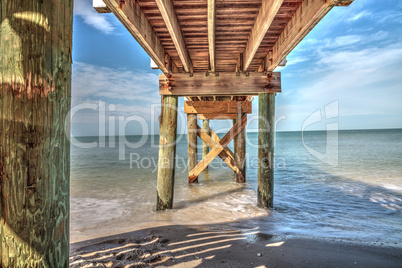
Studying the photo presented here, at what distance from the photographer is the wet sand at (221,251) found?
102 inches

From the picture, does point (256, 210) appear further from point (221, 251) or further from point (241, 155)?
point (241, 155)

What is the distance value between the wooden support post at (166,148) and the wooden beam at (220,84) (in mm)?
281

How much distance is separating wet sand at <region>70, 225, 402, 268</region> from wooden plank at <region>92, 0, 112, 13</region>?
116 inches

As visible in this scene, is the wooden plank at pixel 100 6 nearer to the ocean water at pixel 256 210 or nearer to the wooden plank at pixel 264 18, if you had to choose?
the wooden plank at pixel 264 18

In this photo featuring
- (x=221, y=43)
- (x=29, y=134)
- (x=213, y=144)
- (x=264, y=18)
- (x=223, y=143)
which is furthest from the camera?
(x=213, y=144)

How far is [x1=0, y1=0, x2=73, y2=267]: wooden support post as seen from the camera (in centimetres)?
111

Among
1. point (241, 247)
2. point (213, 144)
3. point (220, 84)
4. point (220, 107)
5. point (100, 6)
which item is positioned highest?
point (100, 6)

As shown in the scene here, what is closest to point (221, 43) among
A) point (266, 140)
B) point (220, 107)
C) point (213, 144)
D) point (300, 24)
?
point (300, 24)

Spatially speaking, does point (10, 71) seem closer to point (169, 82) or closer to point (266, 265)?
point (266, 265)

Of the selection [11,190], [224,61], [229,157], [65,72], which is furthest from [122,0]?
[229,157]

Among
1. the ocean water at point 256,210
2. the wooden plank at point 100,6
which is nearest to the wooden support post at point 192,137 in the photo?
the ocean water at point 256,210

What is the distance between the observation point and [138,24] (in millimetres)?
2928

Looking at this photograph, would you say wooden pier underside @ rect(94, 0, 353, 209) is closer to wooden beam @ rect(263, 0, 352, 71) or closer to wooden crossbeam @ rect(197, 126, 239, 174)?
wooden beam @ rect(263, 0, 352, 71)

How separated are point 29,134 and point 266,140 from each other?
4.38 m
